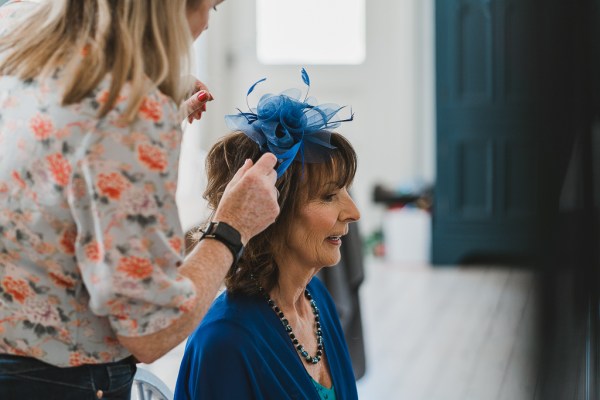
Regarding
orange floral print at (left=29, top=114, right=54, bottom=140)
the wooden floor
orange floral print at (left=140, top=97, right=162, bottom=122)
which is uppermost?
orange floral print at (left=140, top=97, right=162, bottom=122)

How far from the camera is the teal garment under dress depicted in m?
1.62

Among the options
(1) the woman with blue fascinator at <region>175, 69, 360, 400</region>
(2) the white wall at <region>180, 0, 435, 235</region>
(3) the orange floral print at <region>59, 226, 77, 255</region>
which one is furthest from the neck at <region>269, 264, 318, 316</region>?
(2) the white wall at <region>180, 0, 435, 235</region>

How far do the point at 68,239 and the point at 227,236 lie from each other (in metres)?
0.22

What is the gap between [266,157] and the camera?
1.34 m

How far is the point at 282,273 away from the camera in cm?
166

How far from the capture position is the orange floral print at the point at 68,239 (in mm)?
1108

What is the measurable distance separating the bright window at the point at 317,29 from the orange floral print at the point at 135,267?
221 inches

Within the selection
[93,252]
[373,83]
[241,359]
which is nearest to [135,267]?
[93,252]

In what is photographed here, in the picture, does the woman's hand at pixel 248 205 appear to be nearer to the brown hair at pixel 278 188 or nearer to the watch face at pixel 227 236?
the watch face at pixel 227 236

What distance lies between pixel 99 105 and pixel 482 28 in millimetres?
4919

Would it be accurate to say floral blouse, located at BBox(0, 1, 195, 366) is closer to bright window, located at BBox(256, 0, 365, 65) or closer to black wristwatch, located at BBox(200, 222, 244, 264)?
black wristwatch, located at BBox(200, 222, 244, 264)

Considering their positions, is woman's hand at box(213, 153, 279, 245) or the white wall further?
the white wall

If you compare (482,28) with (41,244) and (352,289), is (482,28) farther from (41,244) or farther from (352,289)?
(41,244)

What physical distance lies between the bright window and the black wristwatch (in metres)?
5.45
